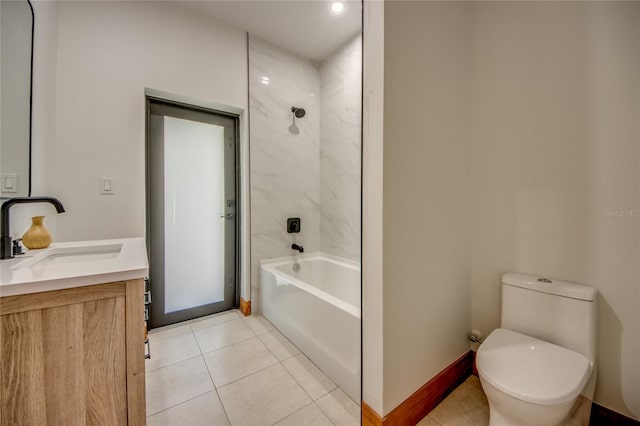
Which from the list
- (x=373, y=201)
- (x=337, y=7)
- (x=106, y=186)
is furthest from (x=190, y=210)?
(x=337, y=7)

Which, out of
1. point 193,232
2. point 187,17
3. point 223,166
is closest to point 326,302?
point 193,232

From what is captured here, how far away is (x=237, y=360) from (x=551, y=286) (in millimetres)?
1984

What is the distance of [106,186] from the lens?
1833mm

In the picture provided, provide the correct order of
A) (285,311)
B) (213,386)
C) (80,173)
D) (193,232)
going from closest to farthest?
1. (213,386)
2. (80,173)
3. (285,311)
4. (193,232)

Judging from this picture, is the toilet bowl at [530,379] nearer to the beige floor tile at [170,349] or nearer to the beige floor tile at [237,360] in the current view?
the beige floor tile at [237,360]

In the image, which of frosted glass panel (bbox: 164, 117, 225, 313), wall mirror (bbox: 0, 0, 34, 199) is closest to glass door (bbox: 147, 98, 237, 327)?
frosted glass panel (bbox: 164, 117, 225, 313)

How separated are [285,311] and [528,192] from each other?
1.88 metres

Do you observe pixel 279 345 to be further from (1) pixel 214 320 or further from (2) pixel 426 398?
(2) pixel 426 398

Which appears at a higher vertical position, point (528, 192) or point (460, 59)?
point (460, 59)

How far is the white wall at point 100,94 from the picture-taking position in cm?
163

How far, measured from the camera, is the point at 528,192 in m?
1.45

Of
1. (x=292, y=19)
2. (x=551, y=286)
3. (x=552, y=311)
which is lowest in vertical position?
(x=552, y=311)

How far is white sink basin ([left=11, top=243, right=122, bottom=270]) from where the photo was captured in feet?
4.02

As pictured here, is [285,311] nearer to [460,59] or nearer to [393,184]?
[393,184]
